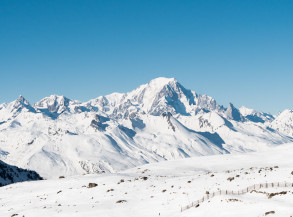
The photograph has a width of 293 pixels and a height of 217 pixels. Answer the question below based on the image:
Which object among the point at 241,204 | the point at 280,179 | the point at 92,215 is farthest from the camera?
the point at 280,179

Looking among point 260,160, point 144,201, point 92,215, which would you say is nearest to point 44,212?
point 92,215

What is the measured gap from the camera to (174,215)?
43562 mm

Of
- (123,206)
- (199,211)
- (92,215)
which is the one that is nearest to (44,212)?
(92,215)

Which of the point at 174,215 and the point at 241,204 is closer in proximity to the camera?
the point at 241,204

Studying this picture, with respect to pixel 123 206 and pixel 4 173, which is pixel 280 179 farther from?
pixel 4 173

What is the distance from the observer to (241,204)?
131 feet

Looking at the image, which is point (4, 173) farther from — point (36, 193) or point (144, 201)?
point (144, 201)

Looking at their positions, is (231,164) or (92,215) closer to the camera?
(92,215)

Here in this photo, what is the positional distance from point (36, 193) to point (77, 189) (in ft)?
26.5

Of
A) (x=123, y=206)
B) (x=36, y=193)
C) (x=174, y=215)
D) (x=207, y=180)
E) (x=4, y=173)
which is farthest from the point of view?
(x=4, y=173)

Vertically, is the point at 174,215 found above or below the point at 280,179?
below

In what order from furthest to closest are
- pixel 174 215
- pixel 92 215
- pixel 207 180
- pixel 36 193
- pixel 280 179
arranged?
pixel 36 193 < pixel 207 180 < pixel 280 179 < pixel 92 215 < pixel 174 215

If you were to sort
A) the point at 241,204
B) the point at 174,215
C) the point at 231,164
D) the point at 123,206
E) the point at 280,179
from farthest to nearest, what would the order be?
1. the point at 231,164
2. the point at 280,179
3. the point at 123,206
4. the point at 174,215
5. the point at 241,204

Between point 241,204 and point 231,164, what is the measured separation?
222 feet
